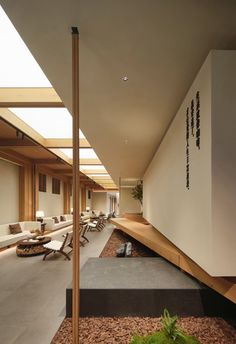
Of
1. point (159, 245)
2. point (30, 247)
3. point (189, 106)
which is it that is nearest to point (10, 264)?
point (30, 247)

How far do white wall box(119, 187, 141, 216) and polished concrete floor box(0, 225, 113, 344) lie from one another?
7.97 meters

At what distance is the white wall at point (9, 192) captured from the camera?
8.32m

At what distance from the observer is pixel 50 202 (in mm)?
13086

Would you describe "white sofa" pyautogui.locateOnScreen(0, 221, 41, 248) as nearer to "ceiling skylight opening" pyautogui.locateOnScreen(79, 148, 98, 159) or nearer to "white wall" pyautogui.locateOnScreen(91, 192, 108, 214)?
"ceiling skylight opening" pyautogui.locateOnScreen(79, 148, 98, 159)

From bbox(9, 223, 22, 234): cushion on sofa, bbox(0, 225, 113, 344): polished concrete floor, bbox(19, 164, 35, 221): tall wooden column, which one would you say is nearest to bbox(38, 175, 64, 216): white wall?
bbox(19, 164, 35, 221): tall wooden column

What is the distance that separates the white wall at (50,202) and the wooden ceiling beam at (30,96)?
7940 mm

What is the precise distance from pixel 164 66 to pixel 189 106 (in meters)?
0.67

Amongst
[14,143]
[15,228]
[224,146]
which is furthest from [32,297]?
[15,228]

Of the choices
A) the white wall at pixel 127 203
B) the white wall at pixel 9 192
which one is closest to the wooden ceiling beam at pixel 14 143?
the white wall at pixel 9 192

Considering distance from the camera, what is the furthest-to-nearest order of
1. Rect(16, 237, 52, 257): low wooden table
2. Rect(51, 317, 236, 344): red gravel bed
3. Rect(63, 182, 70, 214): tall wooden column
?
Rect(63, 182, 70, 214): tall wooden column, Rect(16, 237, 52, 257): low wooden table, Rect(51, 317, 236, 344): red gravel bed

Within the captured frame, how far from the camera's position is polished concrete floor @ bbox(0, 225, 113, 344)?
9.03 feet

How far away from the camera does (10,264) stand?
5766mm

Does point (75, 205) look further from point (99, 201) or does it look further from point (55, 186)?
point (99, 201)

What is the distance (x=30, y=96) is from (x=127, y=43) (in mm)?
2610
